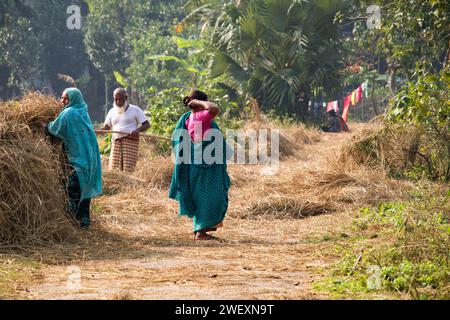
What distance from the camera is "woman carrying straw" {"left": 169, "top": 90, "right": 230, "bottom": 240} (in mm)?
8516

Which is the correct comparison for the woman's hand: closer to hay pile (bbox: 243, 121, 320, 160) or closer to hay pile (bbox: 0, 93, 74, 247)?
hay pile (bbox: 0, 93, 74, 247)

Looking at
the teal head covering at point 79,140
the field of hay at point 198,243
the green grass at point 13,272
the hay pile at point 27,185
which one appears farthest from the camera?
the teal head covering at point 79,140

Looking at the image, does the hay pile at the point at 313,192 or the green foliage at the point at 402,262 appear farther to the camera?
the hay pile at the point at 313,192

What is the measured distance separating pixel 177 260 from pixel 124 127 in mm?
4954

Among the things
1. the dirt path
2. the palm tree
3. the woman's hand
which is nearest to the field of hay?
the dirt path

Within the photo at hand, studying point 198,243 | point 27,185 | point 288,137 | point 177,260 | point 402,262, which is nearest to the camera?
point 402,262

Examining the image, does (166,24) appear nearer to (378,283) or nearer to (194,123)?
(194,123)

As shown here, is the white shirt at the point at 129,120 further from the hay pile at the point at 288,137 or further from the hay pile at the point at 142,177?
the hay pile at the point at 288,137

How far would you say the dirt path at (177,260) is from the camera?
5.63 meters

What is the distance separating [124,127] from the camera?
38.7ft

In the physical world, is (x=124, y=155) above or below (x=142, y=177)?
above

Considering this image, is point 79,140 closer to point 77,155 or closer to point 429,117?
point 77,155

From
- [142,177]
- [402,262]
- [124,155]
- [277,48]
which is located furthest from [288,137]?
[402,262]

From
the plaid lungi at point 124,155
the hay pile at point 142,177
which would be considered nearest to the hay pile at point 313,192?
the hay pile at point 142,177
